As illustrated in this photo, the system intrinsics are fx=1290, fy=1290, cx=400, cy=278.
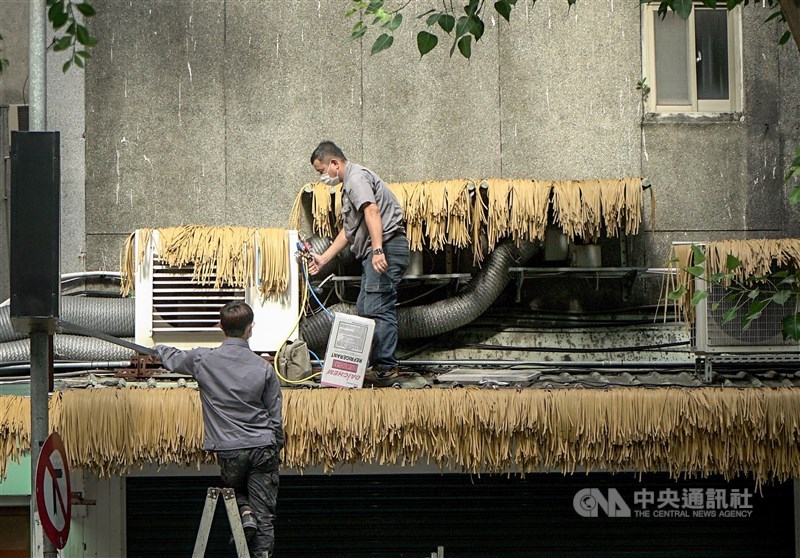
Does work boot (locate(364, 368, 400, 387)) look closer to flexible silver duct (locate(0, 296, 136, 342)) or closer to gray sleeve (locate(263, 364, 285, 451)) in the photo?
gray sleeve (locate(263, 364, 285, 451))

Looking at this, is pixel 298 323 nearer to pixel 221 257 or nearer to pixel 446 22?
pixel 221 257

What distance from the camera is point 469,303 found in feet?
34.3

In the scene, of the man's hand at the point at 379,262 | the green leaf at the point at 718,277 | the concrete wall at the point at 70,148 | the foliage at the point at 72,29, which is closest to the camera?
the green leaf at the point at 718,277

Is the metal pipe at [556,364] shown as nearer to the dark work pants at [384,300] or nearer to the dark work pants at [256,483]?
the dark work pants at [384,300]

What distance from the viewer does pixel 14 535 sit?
9656 mm

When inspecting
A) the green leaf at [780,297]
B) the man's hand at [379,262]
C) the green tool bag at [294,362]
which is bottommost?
the green tool bag at [294,362]

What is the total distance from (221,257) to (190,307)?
1.46ft

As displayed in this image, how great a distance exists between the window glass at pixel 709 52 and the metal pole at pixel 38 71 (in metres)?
5.64

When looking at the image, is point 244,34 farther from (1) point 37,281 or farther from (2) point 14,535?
(1) point 37,281

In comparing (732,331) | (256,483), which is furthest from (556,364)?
(256,483)

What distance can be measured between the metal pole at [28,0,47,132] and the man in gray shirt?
7.43 feet

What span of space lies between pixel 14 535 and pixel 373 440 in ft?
9.81

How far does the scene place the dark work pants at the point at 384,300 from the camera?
31.2ft

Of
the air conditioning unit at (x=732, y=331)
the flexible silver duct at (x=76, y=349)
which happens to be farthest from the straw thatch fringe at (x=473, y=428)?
the flexible silver duct at (x=76, y=349)
